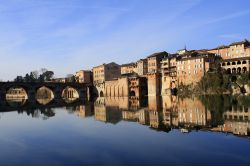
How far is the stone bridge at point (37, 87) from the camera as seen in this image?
9571 centimetres

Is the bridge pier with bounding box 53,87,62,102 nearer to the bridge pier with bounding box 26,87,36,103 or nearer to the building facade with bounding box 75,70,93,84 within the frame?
the bridge pier with bounding box 26,87,36,103

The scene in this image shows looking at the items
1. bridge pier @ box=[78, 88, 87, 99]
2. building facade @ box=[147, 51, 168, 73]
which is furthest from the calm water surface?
bridge pier @ box=[78, 88, 87, 99]

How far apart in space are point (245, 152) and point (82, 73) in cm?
11850

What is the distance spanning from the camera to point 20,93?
152 m

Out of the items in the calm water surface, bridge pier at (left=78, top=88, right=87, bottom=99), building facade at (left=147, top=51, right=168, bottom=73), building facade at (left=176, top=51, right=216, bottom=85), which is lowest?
the calm water surface

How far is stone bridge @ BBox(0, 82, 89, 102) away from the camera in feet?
314

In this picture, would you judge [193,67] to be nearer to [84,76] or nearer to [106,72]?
[106,72]

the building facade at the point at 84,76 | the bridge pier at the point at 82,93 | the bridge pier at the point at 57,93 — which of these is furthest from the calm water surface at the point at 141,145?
the building facade at the point at 84,76

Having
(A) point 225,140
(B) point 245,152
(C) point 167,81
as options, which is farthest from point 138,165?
(C) point 167,81

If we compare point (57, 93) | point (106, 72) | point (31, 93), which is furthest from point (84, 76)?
point (31, 93)

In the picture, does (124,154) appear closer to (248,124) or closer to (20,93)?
(248,124)

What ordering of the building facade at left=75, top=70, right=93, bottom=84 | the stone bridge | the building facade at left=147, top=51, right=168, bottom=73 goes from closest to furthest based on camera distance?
the stone bridge, the building facade at left=147, top=51, right=168, bottom=73, the building facade at left=75, top=70, right=93, bottom=84

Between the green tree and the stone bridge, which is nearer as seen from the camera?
the stone bridge

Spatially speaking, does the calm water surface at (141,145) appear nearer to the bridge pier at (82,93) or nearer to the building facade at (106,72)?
the bridge pier at (82,93)
